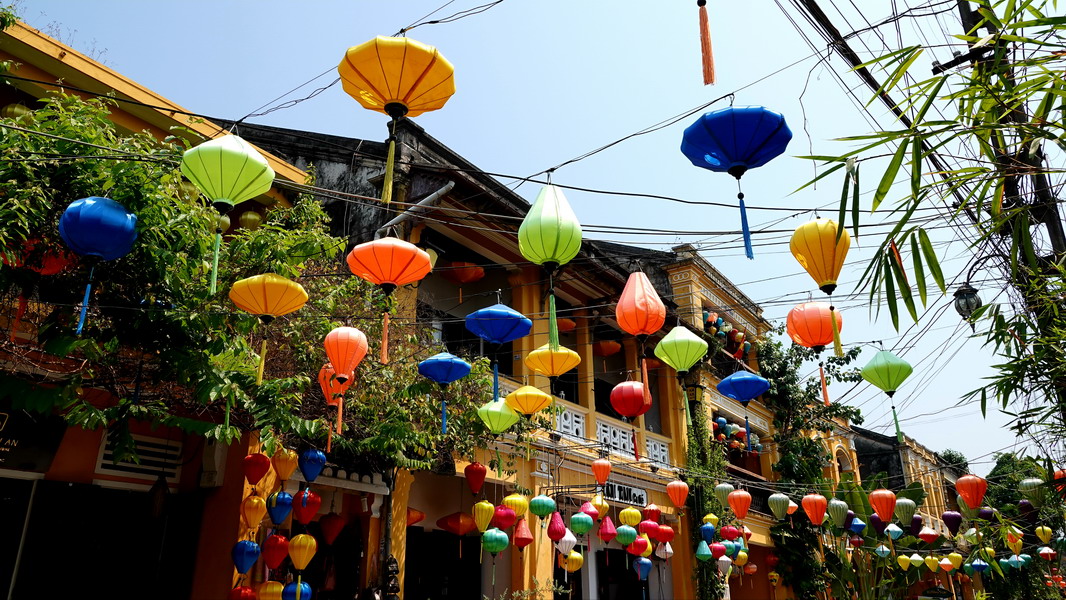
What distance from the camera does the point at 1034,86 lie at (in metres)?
3.24

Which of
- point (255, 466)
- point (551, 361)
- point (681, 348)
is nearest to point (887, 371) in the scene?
point (681, 348)

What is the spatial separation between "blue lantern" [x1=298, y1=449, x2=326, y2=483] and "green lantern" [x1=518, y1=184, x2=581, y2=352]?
3994 mm

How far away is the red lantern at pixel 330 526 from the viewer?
955 centimetres

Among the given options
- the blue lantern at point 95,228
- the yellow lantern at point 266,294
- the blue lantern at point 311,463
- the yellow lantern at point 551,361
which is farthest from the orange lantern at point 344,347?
the blue lantern at point 95,228

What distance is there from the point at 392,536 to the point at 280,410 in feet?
10.7

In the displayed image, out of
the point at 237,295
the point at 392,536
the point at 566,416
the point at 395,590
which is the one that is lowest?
the point at 395,590

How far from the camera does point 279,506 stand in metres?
8.08

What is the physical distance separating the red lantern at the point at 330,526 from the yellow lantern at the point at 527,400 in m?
3.03

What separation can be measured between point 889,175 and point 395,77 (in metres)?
2.99

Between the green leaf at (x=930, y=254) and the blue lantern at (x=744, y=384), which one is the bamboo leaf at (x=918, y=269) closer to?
the green leaf at (x=930, y=254)

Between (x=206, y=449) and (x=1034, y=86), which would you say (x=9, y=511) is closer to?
(x=206, y=449)

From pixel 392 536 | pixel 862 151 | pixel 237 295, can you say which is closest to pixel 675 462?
pixel 392 536

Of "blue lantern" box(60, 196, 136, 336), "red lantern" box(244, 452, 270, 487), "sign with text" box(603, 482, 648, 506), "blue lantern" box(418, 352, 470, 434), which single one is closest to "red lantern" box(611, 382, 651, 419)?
"blue lantern" box(418, 352, 470, 434)

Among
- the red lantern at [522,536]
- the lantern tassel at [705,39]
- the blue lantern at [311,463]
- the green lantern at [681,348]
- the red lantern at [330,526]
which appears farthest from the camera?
the red lantern at [522,536]
